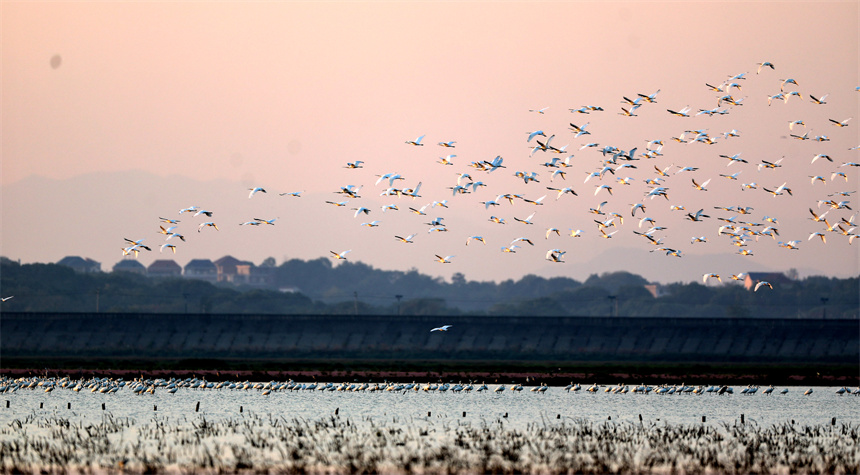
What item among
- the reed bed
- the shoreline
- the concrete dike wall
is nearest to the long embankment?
the concrete dike wall

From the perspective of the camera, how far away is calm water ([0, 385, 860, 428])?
2023 inches

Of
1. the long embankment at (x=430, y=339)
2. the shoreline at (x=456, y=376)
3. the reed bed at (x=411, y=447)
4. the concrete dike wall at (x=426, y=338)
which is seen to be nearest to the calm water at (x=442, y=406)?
the reed bed at (x=411, y=447)

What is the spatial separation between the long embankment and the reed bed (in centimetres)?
6052

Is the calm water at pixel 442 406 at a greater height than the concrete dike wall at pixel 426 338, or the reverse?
the concrete dike wall at pixel 426 338

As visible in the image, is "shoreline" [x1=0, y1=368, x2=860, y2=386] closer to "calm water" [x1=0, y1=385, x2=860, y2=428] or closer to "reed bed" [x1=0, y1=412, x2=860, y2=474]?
"calm water" [x1=0, y1=385, x2=860, y2=428]

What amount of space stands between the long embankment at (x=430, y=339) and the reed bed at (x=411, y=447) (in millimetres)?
60523

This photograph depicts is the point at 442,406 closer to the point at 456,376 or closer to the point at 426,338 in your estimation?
the point at 456,376

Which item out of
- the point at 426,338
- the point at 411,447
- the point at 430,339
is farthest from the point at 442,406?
the point at 426,338

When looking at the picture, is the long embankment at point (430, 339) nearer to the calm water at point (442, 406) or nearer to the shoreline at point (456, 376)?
the shoreline at point (456, 376)

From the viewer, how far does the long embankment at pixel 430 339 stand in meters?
111

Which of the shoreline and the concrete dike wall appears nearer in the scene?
the shoreline

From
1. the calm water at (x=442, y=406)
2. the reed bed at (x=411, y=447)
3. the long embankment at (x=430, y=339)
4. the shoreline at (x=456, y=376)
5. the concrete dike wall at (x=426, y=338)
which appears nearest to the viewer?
the reed bed at (x=411, y=447)

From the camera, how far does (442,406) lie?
57.3m

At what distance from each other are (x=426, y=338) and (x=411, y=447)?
7501cm
